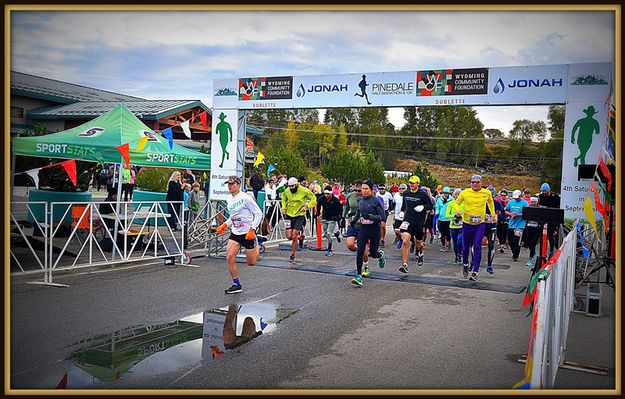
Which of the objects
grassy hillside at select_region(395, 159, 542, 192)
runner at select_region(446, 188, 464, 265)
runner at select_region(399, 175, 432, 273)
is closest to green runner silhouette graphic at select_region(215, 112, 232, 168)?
runner at select_region(399, 175, 432, 273)

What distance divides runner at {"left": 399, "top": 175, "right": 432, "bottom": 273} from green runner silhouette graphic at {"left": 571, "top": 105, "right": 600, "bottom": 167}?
3414mm

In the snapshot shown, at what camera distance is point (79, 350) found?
6.05 meters

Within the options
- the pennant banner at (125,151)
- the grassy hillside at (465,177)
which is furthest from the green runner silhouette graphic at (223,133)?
the grassy hillside at (465,177)

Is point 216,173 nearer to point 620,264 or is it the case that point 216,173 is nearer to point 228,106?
point 228,106

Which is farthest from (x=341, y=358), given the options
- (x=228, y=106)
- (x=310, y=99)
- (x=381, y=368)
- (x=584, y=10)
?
(x=228, y=106)

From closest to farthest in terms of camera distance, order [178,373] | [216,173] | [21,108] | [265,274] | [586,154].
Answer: [178,373]
[265,274]
[586,154]
[216,173]
[21,108]

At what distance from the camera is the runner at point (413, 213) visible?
1196 cm

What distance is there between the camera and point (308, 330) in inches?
283

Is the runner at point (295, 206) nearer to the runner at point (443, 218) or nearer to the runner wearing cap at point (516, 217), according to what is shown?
the runner at point (443, 218)

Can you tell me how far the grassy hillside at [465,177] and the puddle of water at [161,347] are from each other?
57727mm

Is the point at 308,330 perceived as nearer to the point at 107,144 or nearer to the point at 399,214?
the point at 107,144

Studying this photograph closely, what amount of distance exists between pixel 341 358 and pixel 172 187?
10.4 metres

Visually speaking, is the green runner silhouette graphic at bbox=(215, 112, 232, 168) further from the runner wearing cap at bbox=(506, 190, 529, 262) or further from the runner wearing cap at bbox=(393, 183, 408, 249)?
the runner wearing cap at bbox=(506, 190, 529, 262)

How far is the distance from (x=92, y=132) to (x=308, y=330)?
25.5 feet
